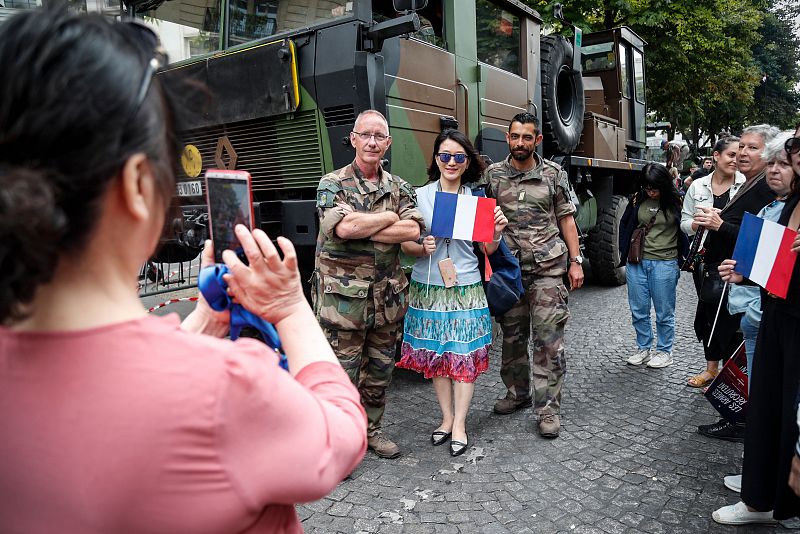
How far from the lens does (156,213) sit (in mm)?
735

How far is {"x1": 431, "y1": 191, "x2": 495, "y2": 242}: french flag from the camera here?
314cm

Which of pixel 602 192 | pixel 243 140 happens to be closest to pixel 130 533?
A: pixel 243 140

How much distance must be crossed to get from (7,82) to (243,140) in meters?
3.77

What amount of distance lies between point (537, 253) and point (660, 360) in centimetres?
175

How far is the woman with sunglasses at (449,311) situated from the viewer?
325cm

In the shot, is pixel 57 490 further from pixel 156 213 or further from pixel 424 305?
pixel 424 305

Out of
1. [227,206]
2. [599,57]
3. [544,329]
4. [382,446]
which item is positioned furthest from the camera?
[599,57]

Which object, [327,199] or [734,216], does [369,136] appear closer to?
[327,199]

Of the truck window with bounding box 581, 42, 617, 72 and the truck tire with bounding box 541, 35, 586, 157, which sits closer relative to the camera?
the truck tire with bounding box 541, 35, 586, 157

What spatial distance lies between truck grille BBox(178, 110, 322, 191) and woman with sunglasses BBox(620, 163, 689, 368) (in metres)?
2.47

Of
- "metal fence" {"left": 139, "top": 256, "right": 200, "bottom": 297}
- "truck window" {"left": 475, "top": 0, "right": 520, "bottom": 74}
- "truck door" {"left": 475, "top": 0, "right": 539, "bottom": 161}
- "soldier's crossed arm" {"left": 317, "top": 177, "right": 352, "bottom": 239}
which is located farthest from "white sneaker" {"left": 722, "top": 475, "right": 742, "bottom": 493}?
"metal fence" {"left": 139, "top": 256, "right": 200, "bottom": 297}

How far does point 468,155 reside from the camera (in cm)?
334

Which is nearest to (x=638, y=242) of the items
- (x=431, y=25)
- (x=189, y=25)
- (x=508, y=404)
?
(x=508, y=404)

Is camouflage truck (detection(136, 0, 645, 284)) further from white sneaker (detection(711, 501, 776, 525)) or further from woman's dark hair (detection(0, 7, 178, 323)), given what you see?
woman's dark hair (detection(0, 7, 178, 323))
